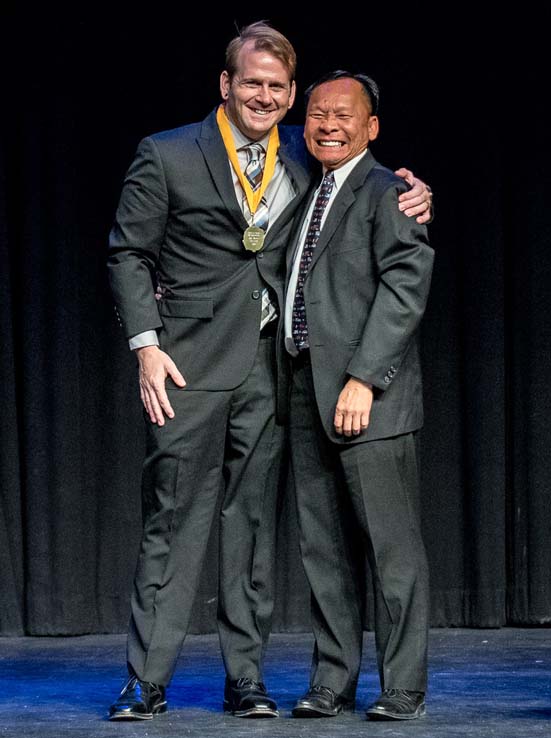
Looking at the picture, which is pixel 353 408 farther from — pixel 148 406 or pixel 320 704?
pixel 320 704

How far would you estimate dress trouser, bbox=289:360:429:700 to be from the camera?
3133mm

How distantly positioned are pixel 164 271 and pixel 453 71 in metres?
1.93

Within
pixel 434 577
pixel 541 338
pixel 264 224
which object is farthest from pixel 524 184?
pixel 264 224

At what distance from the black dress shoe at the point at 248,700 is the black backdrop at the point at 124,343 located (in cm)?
154

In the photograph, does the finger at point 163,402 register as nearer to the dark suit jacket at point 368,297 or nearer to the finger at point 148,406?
the finger at point 148,406

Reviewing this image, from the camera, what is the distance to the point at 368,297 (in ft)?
10.5

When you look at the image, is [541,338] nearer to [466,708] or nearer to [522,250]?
[522,250]

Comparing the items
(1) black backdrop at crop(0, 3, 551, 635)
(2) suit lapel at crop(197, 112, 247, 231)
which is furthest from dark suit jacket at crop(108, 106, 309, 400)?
(1) black backdrop at crop(0, 3, 551, 635)

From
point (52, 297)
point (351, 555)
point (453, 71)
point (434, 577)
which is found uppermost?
point (453, 71)

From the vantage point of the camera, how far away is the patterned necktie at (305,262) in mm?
3199

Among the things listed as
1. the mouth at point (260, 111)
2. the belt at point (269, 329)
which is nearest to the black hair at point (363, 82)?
the mouth at point (260, 111)

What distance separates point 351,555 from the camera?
10.7ft

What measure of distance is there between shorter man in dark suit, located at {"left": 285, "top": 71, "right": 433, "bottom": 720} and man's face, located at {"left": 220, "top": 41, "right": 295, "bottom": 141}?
0.08m

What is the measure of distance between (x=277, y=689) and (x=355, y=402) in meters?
0.93
